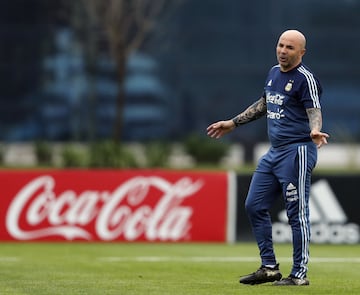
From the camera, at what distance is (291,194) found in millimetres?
10680

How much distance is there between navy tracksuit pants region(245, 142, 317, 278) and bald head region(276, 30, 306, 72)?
2.46 ft

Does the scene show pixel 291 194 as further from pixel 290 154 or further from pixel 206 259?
pixel 206 259

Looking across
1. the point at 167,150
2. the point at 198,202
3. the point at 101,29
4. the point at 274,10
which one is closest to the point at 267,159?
the point at 198,202

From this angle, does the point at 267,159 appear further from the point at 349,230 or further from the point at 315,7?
the point at 315,7

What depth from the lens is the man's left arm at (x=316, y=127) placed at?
10.1 meters

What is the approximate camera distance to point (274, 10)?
4244 cm

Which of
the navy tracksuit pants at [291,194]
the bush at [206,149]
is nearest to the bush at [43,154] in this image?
the bush at [206,149]

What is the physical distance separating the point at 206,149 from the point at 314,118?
27629 millimetres

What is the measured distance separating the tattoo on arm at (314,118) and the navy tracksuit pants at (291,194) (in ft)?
1.11

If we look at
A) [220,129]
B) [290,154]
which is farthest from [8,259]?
[290,154]

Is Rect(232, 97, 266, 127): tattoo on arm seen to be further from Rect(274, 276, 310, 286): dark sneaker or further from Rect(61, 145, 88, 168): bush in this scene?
Rect(61, 145, 88, 168): bush

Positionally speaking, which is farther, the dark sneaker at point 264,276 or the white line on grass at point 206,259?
the white line on grass at point 206,259

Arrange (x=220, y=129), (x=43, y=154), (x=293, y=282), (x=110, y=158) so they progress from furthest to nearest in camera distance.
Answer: (x=43, y=154) < (x=110, y=158) < (x=220, y=129) < (x=293, y=282)

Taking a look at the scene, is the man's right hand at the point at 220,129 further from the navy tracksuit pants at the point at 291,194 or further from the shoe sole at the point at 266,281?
the shoe sole at the point at 266,281
